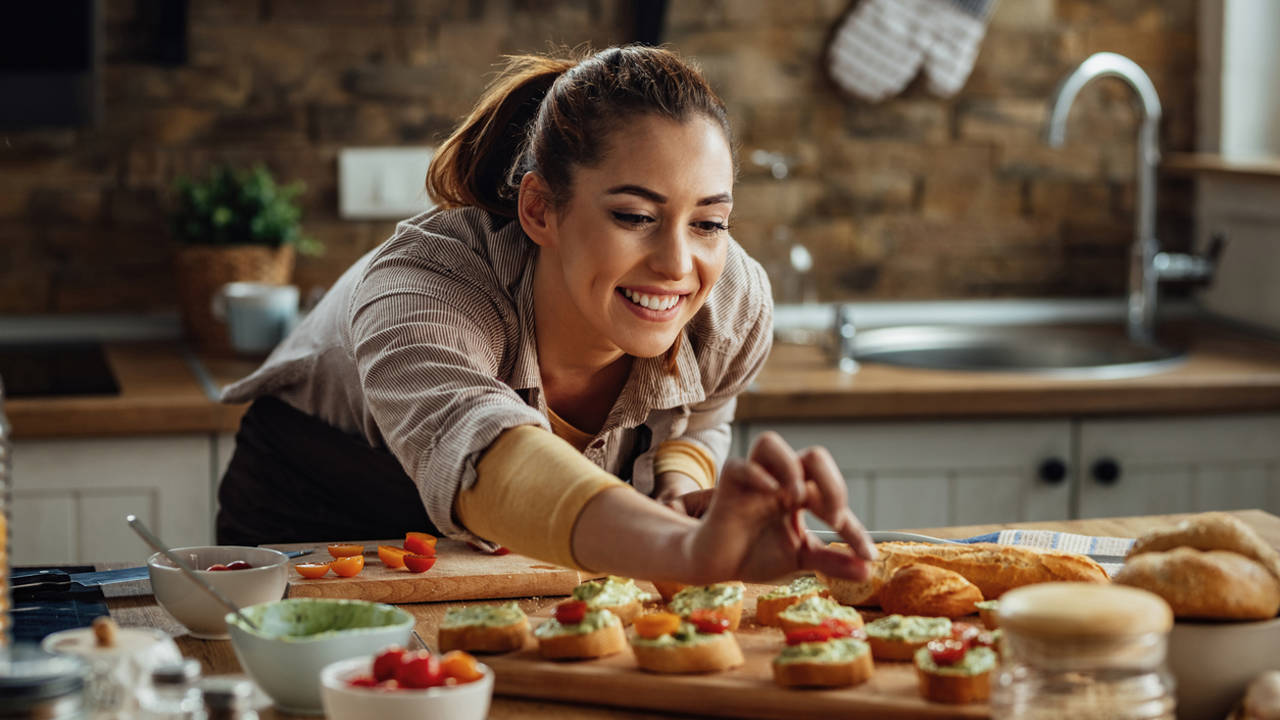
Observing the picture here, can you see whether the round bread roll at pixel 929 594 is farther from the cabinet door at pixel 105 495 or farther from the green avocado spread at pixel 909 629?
the cabinet door at pixel 105 495

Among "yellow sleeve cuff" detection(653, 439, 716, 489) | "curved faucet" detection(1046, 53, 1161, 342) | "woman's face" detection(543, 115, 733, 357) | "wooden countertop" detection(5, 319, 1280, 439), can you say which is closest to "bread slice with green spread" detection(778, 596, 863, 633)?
"woman's face" detection(543, 115, 733, 357)

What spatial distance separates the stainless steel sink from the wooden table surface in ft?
4.12

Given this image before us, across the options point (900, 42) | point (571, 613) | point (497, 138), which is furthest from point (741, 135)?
point (571, 613)

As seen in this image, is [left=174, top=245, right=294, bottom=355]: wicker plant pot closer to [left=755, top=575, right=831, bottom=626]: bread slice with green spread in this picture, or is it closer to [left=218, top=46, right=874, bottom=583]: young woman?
[left=218, top=46, right=874, bottom=583]: young woman

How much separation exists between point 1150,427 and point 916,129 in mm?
888

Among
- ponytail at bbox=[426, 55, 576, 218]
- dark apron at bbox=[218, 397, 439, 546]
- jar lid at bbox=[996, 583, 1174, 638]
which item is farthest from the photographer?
dark apron at bbox=[218, 397, 439, 546]

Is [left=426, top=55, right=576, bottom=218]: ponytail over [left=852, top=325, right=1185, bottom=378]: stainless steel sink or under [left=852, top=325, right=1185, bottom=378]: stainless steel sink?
over

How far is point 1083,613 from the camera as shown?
946 mm

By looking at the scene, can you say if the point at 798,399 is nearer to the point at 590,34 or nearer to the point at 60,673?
the point at 590,34

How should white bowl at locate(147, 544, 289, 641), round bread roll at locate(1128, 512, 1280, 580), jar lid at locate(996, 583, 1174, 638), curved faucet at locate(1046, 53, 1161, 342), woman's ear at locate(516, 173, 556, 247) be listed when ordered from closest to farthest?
jar lid at locate(996, 583, 1174, 638) < round bread roll at locate(1128, 512, 1280, 580) < white bowl at locate(147, 544, 289, 641) < woman's ear at locate(516, 173, 556, 247) < curved faucet at locate(1046, 53, 1161, 342)

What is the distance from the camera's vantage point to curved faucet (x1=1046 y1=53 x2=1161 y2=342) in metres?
2.79

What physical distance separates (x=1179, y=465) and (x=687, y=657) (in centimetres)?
171

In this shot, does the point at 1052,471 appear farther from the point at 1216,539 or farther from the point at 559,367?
the point at 1216,539

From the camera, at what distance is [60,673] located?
0.89 meters
